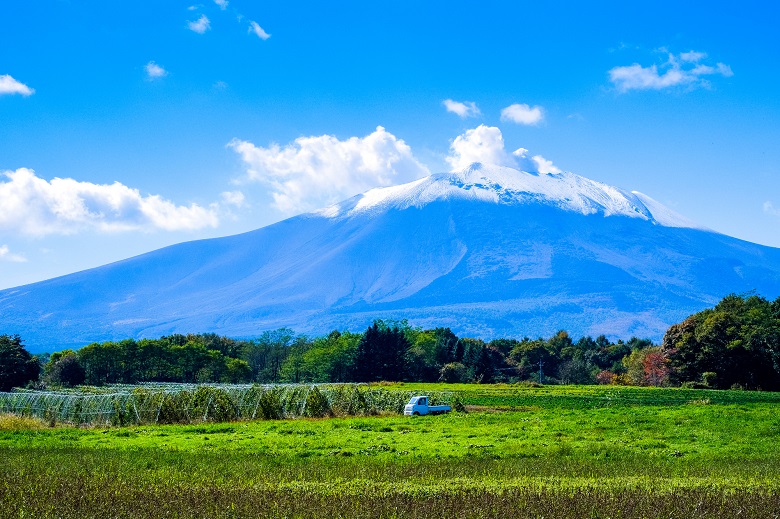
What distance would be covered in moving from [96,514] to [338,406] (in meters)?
36.3

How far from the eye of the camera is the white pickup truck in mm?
46625

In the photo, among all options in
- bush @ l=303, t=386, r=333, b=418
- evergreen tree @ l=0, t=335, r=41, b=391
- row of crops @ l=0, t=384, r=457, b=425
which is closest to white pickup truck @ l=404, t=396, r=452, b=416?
row of crops @ l=0, t=384, r=457, b=425

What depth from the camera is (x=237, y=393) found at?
145 feet

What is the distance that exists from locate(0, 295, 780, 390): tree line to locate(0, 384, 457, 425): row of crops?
42586 mm

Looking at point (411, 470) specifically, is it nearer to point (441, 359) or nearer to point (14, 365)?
point (14, 365)

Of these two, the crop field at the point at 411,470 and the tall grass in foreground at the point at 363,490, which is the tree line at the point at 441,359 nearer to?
the crop field at the point at 411,470

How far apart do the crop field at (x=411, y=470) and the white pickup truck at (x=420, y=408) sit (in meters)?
11.1

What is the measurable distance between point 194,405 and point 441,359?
266 ft

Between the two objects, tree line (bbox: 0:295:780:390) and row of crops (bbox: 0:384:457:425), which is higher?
tree line (bbox: 0:295:780:390)

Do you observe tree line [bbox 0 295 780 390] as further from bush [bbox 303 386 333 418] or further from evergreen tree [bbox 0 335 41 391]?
bush [bbox 303 386 333 418]

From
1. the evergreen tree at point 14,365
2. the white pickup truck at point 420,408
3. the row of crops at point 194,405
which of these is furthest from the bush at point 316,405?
the evergreen tree at point 14,365

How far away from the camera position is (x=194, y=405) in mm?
42281

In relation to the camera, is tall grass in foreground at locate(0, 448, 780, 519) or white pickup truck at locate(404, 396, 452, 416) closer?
tall grass in foreground at locate(0, 448, 780, 519)

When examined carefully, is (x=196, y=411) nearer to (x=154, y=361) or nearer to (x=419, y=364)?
(x=154, y=361)
